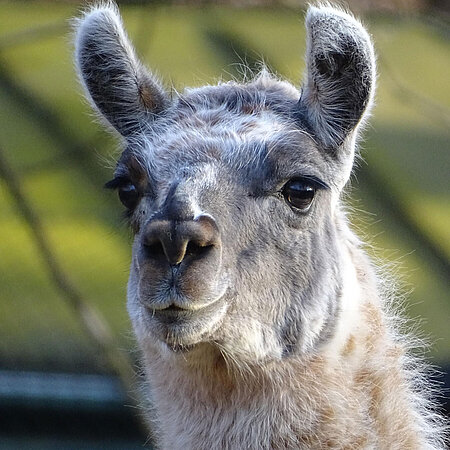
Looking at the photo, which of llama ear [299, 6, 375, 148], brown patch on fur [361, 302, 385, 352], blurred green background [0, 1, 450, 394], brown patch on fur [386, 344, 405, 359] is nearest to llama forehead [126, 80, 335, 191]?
llama ear [299, 6, 375, 148]

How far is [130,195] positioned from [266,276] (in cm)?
81

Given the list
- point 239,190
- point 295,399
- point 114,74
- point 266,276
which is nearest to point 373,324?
point 295,399

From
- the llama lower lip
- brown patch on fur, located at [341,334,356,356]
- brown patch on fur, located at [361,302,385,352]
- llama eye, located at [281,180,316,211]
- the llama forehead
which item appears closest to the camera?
the llama lower lip

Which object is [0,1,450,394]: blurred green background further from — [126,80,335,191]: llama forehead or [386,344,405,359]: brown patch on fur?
Answer: [126,80,335,191]: llama forehead

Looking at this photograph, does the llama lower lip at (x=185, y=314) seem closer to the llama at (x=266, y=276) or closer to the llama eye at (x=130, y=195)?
the llama at (x=266, y=276)

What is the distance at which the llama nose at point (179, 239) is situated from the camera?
162 inches

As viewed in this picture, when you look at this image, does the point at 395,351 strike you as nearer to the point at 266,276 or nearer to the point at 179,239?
the point at 266,276

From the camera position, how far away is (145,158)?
4812 mm

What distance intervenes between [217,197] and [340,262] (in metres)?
0.86

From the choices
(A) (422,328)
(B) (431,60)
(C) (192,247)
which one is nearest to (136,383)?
(C) (192,247)

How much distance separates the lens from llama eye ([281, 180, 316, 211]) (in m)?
4.77

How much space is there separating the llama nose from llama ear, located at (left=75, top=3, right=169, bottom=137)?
129 cm

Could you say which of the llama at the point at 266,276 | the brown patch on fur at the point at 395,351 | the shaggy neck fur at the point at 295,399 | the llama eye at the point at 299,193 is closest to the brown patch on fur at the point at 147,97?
the llama at the point at 266,276

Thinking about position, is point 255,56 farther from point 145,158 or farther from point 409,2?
point 145,158
